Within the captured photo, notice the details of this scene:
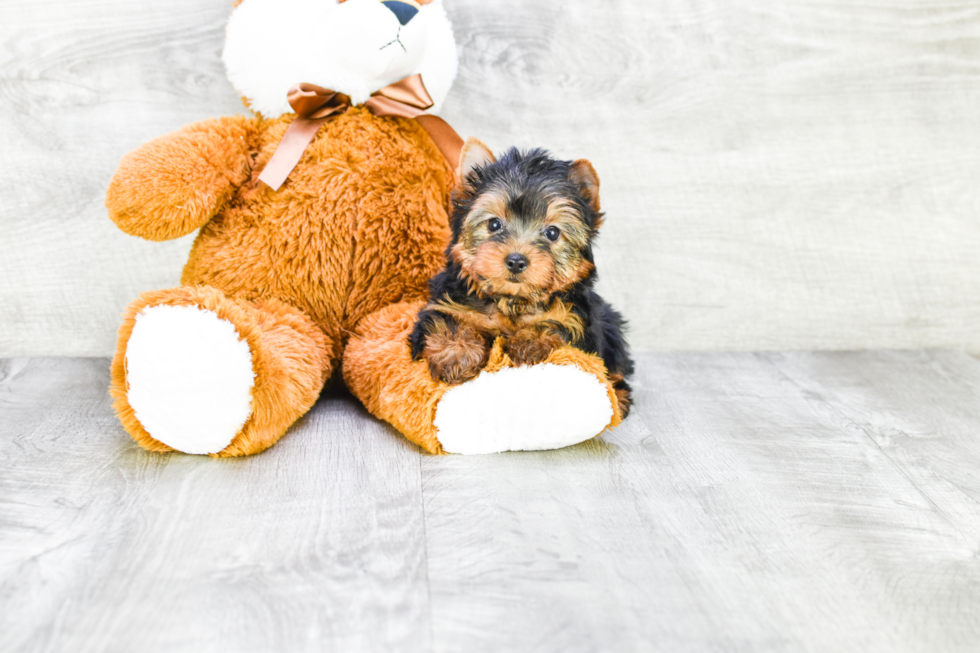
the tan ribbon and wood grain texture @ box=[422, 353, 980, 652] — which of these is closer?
wood grain texture @ box=[422, 353, 980, 652]

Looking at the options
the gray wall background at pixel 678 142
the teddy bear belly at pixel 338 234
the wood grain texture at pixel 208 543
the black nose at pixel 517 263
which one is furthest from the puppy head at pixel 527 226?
the gray wall background at pixel 678 142

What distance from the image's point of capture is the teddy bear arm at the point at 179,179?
5.98 ft

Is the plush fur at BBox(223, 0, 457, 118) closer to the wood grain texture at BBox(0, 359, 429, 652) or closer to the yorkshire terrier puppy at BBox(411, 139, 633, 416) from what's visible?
the yorkshire terrier puppy at BBox(411, 139, 633, 416)

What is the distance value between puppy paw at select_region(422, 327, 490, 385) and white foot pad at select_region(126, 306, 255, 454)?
0.37 meters

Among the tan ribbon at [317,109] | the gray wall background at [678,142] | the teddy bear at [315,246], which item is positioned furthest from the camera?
the gray wall background at [678,142]

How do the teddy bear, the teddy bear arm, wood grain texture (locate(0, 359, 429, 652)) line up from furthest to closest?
the teddy bear arm
the teddy bear
wood grain texture (locate(0, 359, 429, 652))

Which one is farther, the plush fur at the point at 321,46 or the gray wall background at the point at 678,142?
the gray wall background at the point at 678,142

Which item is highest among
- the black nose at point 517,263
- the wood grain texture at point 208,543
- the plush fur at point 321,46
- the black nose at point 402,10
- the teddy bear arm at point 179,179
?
the black nose at point 402,10

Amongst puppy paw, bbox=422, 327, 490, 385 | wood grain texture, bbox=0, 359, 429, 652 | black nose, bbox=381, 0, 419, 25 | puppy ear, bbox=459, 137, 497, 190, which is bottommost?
wood grain texture, bbox=0, 359, 429, 652

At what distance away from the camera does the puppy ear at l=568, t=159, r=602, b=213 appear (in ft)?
5.44

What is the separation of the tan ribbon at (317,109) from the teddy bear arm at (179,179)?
10 centimetres

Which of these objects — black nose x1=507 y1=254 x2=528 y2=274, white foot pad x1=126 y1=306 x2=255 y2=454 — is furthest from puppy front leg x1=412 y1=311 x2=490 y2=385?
A: white foot pad x1=126 y1=306 x2=255 y2=454

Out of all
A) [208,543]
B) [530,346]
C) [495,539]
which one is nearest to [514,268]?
[530,346]

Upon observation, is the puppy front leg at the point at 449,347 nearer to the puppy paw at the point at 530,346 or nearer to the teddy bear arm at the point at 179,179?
the puppy paw at the point at 530,346
